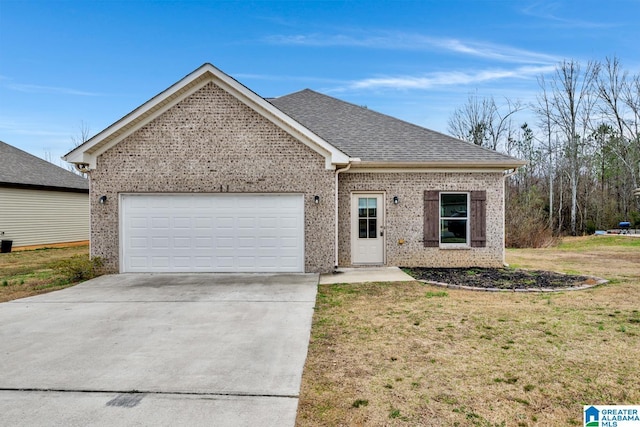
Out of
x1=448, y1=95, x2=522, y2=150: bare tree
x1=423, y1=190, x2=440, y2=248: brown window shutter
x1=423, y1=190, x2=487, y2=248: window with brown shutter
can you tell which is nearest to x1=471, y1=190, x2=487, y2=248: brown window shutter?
x1=423, y1=190, x2=487, y2=248: window with brown shutter

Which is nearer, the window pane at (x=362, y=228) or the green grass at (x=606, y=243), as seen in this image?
the window pane at (x=362, y=228)

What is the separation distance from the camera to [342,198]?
11.2m

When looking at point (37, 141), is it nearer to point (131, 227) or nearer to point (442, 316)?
point (131, 227)

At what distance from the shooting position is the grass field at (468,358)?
3281mm

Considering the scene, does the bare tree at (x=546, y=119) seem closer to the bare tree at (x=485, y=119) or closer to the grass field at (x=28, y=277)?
the bare tree at (x=485, y=119)

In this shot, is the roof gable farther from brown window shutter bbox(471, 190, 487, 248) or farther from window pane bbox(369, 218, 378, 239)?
brown window shutter bbox(471, 190, 487, 248)

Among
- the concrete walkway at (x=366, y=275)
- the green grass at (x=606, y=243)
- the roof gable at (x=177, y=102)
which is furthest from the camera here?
the green grass at (x=606, y=243)

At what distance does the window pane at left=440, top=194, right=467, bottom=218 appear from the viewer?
37.3 feet

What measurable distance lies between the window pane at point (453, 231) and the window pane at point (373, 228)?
6.46 ft

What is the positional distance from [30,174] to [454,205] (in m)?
21.2

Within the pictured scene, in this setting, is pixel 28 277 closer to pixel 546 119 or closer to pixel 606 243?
pixel 606 243

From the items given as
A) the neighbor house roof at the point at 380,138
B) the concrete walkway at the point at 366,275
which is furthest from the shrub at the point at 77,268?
the neighbor house roof at the point at 380,138
